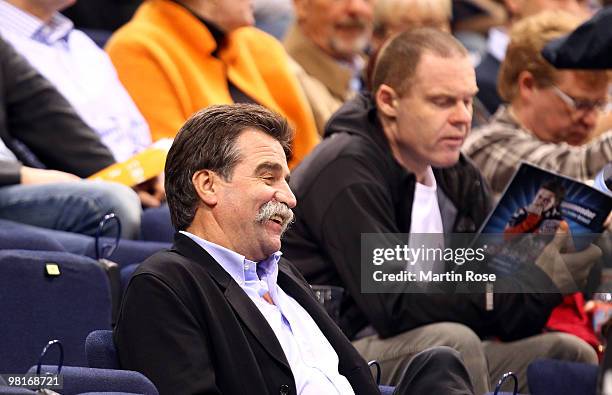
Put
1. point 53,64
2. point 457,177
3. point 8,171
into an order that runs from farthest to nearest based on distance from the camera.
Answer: point 53,64 < point 457,177 < point 8,171

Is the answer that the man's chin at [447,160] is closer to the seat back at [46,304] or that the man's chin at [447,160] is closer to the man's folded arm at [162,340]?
the seat back at [46,304]

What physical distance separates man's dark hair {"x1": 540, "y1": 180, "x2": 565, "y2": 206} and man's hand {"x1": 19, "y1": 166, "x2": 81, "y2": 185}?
1.43 m

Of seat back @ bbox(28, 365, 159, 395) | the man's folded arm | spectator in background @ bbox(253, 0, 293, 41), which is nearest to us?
seat back @ bbox(28, 365, 159, 395)

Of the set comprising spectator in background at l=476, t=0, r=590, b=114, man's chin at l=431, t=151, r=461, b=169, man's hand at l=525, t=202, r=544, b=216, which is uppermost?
man's hand at l=525, t=202, r=544, b=216

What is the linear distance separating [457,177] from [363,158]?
49cm

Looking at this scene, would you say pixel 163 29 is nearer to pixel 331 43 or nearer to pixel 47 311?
pixel 331 43

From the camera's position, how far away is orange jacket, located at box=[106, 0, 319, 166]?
4984 mm

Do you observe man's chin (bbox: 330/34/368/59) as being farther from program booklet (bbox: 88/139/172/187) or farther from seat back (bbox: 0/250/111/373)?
seat back (bbox: 0/250/111/373)

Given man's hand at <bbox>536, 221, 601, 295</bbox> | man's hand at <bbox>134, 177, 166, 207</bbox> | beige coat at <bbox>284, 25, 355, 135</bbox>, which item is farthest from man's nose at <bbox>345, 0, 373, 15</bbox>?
man's hand at <bbox>536, 221, 601, 295</bbox>

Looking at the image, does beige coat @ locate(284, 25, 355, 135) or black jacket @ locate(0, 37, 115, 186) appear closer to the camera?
black jacket @ locate(0, 37, 115, 186)

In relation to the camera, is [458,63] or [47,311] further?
[458,63]

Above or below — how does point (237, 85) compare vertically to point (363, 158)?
below

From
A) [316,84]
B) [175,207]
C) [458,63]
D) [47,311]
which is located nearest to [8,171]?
[47,311]

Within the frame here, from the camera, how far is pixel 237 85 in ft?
17.5
